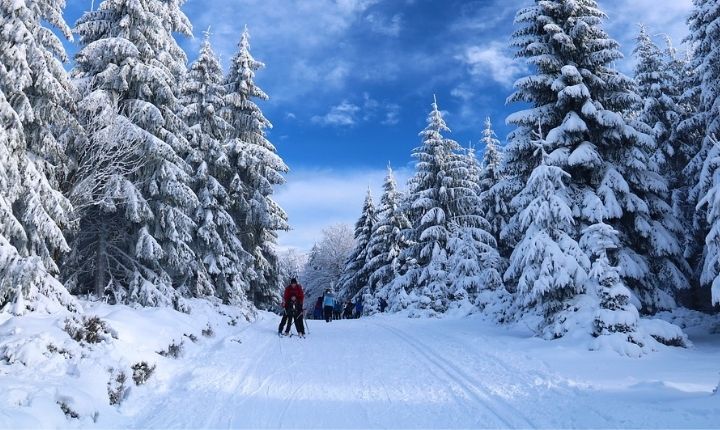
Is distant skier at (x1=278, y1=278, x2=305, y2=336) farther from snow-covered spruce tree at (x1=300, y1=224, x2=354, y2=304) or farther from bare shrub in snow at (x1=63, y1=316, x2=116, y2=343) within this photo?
snow-covered spruce tree at (x1=300, y1=224, x2=354, y2=304)

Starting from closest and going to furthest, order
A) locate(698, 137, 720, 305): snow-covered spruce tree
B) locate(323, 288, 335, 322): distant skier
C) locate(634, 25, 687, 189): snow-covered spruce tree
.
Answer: locate(698, 137, 720, 305): snow-covered spruce tree, locate(634, 25, 687, 189): snow-covered spruce tree, locate(323, 288, 335, 322): distant skier

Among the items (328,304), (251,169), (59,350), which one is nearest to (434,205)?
(328,304)

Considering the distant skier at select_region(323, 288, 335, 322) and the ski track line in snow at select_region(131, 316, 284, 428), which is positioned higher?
the distant skier at select_region(323, 288, 335, 322)

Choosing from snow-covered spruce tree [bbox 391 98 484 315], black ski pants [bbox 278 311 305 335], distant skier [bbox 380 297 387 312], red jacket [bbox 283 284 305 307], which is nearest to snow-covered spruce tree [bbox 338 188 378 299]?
distant skier [bbox 380 297 387 312]

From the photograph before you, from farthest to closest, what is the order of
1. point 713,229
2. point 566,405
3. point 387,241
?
point 387,241 < point 713,229 < point 566,405

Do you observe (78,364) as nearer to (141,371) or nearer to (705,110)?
(141,371)

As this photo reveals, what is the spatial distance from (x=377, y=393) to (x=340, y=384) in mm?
915

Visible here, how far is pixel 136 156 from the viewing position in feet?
50.1

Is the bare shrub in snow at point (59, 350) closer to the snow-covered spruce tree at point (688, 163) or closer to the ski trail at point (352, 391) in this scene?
the ski trail at point (352, 391)

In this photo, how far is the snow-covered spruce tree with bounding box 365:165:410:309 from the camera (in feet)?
112

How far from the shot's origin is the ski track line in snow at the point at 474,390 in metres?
5.87

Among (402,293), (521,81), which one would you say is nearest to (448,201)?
(402,293)

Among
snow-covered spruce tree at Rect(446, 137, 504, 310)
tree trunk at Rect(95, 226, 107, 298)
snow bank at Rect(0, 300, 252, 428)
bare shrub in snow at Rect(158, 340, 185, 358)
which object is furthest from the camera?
snow-covered spruce tree at Rect(446, 137, 504, 310)

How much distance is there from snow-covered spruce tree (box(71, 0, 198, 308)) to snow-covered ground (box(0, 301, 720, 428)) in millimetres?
3520
